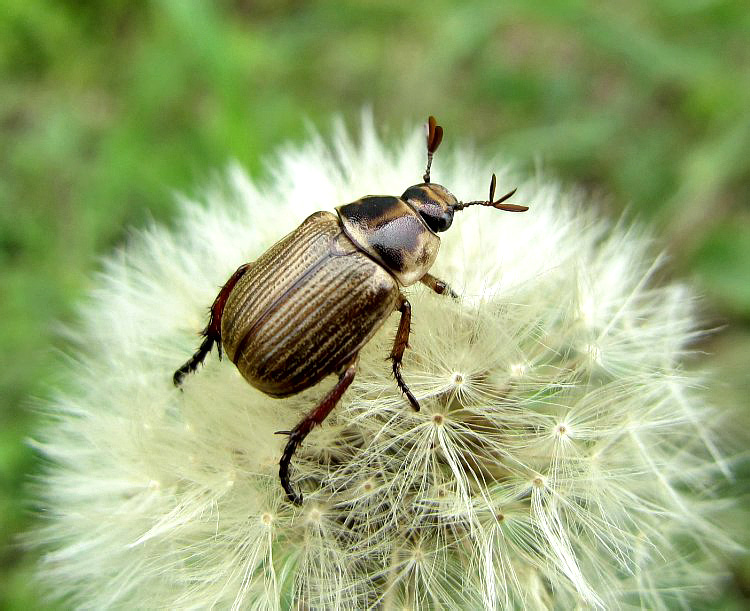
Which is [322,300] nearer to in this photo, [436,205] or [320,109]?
[436,205]

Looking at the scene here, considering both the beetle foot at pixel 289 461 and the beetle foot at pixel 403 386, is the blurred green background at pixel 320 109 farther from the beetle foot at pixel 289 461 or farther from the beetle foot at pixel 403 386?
the beetle foot at pixel 403 386

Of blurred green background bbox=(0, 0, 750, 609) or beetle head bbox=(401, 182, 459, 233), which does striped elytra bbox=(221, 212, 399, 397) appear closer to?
beetle head bbox=(401, 182, 459, 233)

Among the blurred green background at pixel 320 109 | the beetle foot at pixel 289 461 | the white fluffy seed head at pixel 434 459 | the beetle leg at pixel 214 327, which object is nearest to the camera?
the beetle foot at pixel 289 461

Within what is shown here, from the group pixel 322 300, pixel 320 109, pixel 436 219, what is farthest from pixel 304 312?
pixel 320 109

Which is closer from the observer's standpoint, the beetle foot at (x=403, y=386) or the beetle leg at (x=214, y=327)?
the beetle foot at (x=403, y=386)

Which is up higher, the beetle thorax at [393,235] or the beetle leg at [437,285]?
the beetle thorax at [393,235]

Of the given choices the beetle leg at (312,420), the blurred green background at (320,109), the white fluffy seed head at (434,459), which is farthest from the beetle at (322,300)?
the blurred green background at (320,109)

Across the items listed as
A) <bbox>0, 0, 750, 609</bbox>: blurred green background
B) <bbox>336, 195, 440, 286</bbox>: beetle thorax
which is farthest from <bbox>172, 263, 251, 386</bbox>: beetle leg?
Result: <bbox>0, 0, 750, 609</bbox>: blurred green background
